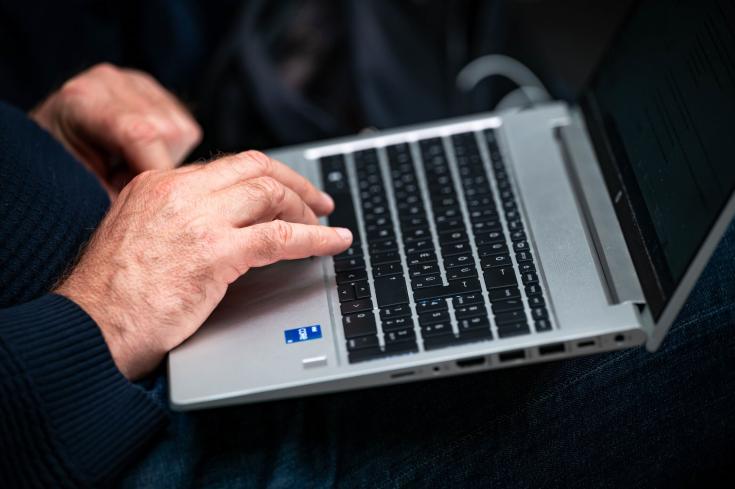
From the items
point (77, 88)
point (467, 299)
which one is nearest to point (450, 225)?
point (467, 299)

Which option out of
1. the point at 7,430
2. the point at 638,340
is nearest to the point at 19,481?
the point at 7,430

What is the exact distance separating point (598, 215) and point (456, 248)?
0.16 meters

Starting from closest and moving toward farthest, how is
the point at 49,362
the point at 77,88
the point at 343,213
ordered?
the point at 49,362 < the point at 343,213 < the point at 77,88

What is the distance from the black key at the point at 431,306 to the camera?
0.78 m

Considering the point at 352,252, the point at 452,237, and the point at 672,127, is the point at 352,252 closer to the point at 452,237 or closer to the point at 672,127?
the point at 452,237

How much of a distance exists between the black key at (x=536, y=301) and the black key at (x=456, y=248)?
0.10 meters

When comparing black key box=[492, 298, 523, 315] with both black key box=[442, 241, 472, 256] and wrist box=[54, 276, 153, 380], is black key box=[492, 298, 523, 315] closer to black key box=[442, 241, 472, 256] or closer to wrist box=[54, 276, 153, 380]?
black key box=[442, 241, 472, 256]

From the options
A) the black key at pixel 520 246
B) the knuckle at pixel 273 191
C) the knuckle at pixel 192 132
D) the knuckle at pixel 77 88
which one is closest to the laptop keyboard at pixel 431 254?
the black key at pixel 520 246

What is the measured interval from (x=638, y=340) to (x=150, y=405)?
0.50 m

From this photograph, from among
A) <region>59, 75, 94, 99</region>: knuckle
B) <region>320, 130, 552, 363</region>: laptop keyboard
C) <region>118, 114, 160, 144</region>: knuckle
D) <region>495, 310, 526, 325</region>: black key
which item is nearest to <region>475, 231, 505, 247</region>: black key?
<region>320, 130, 552, 363</region>: laptop keyboard

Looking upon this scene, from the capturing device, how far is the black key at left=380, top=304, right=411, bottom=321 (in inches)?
30.9

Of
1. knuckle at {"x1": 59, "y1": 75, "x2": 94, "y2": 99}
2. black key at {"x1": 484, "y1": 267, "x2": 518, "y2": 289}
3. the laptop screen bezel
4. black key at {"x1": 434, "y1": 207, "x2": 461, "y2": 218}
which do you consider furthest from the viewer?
knuckle at {"x1": 59, "y1": 75, "x2": 94, "y2": 99}

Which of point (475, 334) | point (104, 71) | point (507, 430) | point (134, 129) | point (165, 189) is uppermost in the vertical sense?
point (104, 71)

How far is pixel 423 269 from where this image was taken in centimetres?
83
